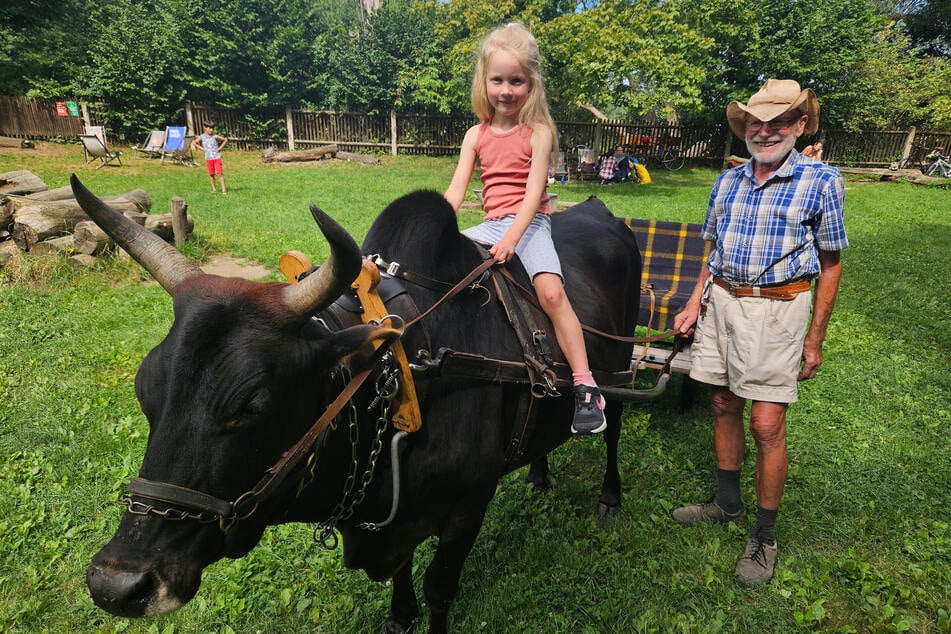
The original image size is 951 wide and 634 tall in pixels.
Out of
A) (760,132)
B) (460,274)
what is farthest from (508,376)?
(760,132)

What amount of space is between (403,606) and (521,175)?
2.44 meters

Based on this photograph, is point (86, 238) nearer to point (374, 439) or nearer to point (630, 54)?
Answer: point (374, 439)

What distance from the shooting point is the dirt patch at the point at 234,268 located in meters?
8.10

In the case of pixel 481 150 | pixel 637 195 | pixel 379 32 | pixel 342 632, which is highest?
pixel 379 32

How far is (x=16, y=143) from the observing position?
18875mm

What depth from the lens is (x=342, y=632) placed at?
2848mm

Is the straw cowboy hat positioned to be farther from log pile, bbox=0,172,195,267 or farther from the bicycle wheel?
the bicycle wheel

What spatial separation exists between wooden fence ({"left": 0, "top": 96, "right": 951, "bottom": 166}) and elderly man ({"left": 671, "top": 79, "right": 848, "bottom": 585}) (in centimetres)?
1969

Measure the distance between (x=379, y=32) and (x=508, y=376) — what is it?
29422mm

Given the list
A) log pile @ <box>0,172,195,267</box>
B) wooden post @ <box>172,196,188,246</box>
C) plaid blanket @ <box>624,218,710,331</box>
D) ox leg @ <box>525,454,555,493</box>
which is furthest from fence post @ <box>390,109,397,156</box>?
ox leg @ <box>525,454,555,493</box>

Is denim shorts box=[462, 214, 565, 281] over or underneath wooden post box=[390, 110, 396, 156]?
underneath

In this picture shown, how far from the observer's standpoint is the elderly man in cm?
285

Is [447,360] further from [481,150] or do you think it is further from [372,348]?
[481,150]

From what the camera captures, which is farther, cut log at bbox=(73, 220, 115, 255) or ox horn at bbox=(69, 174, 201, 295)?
cut log at bbox=(73, 220, 115, 255)
